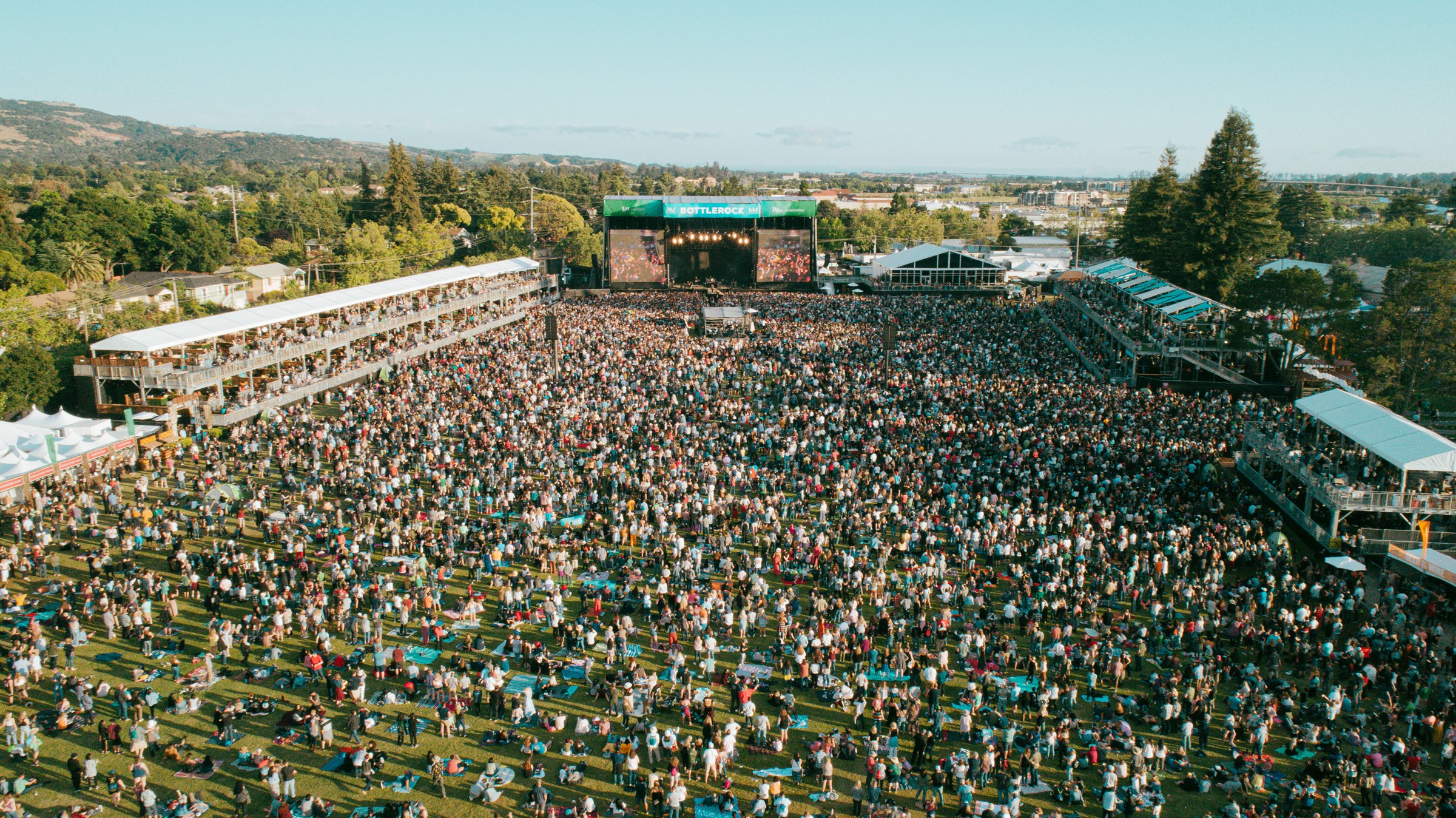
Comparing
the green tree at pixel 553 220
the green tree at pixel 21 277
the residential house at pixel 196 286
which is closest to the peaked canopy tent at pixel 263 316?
the residential house at pixel 196 286

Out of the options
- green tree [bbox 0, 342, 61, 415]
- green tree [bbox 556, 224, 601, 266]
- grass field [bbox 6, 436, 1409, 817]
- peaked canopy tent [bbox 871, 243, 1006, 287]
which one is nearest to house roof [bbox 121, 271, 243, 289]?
green tree [bbox 556, 224, 601, 266]

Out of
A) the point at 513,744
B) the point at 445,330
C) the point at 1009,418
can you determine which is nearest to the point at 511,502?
the point at 513,744

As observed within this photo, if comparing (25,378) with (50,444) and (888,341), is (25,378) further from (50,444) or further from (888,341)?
(888,341)

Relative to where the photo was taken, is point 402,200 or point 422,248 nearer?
point 422,248

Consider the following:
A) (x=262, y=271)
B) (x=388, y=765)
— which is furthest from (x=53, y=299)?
(x=388, y=765)

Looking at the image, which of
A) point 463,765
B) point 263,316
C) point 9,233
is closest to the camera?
point 463,765

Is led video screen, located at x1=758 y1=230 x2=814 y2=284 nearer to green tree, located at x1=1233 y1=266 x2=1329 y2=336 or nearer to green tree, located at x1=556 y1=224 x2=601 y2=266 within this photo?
green tree, located at x1=556 y1=224 x2=601 y2=266

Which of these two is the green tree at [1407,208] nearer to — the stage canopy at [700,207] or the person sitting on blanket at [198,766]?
the stage canopy at [700,207]
